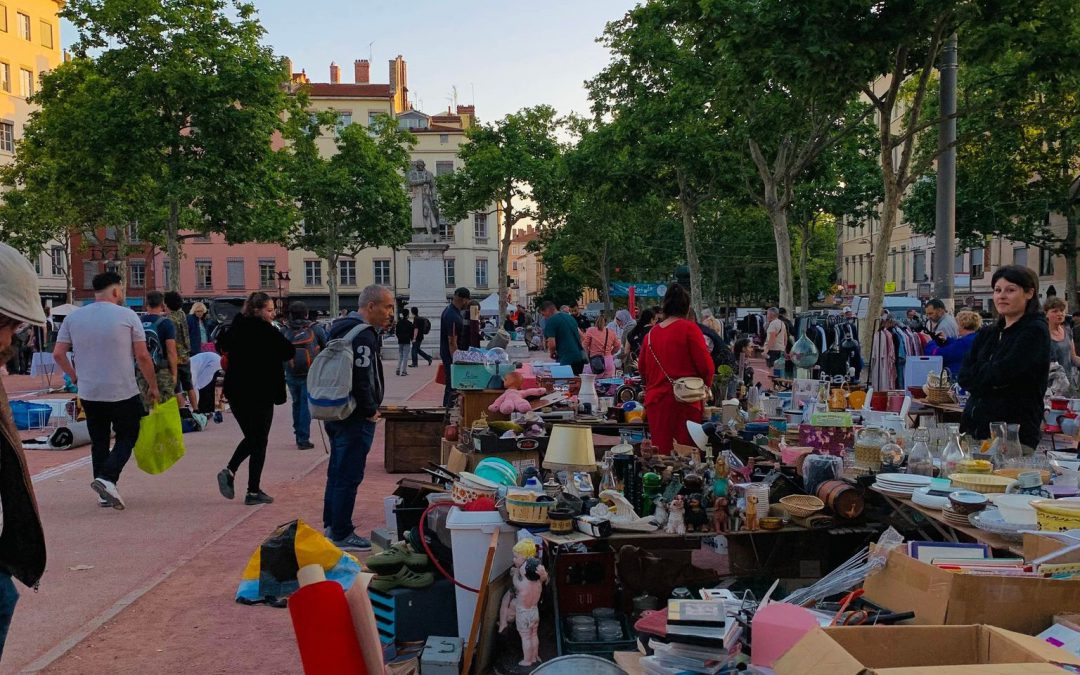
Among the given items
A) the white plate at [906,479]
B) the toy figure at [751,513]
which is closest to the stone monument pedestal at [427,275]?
the toy figure at [751,513]

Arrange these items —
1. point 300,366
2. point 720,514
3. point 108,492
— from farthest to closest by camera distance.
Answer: point 300,366
point 108,492
point 720,514

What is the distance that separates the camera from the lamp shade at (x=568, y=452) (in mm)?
6004

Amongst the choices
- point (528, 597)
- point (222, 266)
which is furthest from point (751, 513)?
point (222, 266)

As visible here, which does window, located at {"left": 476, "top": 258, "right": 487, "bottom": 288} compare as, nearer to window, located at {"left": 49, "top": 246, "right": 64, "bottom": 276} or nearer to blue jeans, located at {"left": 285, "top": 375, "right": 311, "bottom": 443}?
window, located at {"left": 49, "top": 246, "right": 64, "bottom": 276}

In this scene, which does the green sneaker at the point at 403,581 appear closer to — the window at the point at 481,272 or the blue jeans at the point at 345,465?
the blue jeans at the point at 345,465

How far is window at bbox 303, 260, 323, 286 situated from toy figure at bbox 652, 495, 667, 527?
219 ft

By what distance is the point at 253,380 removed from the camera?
7.88 metres

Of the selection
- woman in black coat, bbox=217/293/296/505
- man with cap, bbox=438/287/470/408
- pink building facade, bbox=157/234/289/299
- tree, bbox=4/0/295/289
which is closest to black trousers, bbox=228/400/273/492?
woman in black coat, bbox=217/293/296/505

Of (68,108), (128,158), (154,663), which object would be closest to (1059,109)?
(154,663)

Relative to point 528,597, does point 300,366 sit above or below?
above

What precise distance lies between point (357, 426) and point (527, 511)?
7.38ft

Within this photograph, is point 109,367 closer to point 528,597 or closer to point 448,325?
point 528,597

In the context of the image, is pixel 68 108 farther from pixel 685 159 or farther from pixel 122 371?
pixel 122 371

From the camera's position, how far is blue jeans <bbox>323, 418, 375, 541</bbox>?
6609mm
